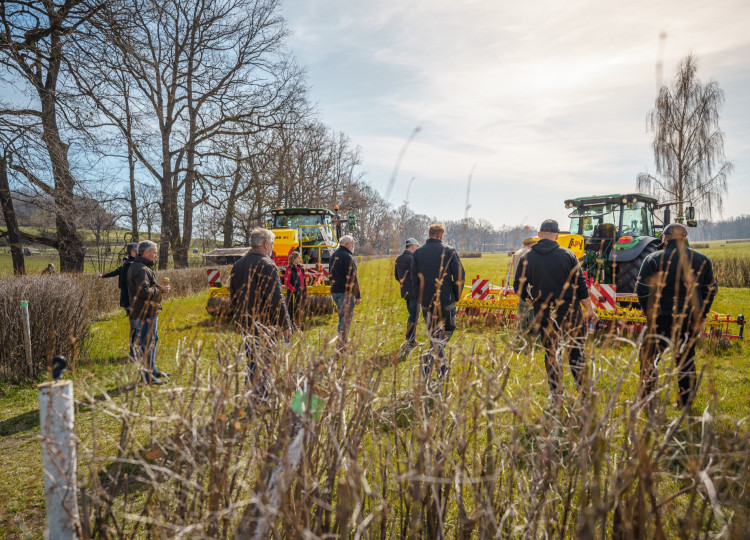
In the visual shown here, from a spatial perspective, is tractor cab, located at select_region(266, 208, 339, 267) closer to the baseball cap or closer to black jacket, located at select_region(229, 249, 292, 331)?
black jacket, located at select_region(229, 249, 292, 331)

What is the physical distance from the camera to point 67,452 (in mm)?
1544

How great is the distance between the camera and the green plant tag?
1628mm

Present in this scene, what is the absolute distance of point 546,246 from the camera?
3.95 m

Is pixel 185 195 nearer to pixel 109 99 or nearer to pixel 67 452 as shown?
pixel 109 99

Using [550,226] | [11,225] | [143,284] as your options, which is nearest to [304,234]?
[11,225]

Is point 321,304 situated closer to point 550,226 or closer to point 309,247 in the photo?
point 309,247

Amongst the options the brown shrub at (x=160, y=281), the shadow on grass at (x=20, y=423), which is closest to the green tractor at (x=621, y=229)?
the shadow on grass at (x=20, y=423)

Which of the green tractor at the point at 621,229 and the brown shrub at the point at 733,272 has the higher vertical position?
the green tractor at the point at 621,229

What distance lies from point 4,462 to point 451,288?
3981 mm

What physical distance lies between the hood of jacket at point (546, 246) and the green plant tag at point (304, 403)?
2805 mm

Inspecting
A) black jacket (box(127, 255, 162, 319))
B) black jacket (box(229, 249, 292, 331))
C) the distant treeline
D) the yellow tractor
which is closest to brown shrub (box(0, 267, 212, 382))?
black jacket (box(127, 255, 162, 319))

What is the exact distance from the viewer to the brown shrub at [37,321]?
516 centimetres

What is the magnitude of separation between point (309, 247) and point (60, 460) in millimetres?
10120

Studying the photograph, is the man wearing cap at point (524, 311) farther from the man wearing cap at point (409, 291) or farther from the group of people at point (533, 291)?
the man wearing cap at point (409, 291)
